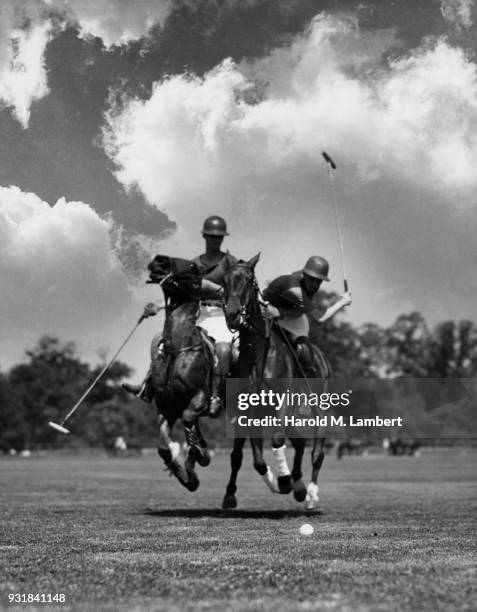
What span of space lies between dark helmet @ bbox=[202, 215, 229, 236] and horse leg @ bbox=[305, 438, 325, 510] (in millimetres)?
3851

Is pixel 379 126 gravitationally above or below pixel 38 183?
above

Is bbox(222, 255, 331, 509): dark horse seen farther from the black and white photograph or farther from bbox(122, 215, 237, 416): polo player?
bbox(122, 215, 237, 416): polo player

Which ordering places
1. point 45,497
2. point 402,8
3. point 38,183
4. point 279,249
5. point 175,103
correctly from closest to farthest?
point 45,497, point 38,183, point 175,103, point 279,249, point 402,8

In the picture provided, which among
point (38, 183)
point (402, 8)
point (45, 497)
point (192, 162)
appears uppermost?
point (402, 8)

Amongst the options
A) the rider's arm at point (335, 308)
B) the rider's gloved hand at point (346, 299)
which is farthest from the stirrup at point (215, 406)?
the rider's gloved hand at point (346, 299)

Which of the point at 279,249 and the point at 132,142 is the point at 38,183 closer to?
the point at 132,142

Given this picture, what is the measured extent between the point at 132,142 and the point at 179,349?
19.3 m

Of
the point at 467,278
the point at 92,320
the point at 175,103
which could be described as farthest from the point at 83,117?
the point at 467,278

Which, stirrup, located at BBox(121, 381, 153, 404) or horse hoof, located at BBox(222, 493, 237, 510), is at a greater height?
stirrup, located at BBox(121, 381, 153, 404)

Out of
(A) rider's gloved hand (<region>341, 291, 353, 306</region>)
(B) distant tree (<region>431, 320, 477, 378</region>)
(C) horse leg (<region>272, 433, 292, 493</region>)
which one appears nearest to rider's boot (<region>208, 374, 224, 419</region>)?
(C) horse leg (<region>272, 433, 292, 493</region>)

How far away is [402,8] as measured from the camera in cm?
4594

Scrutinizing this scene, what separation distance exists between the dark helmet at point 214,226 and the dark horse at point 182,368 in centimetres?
76

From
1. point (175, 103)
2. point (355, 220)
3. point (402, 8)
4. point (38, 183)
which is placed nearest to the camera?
point (38, 183)

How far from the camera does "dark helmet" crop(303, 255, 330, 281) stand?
17.1m
